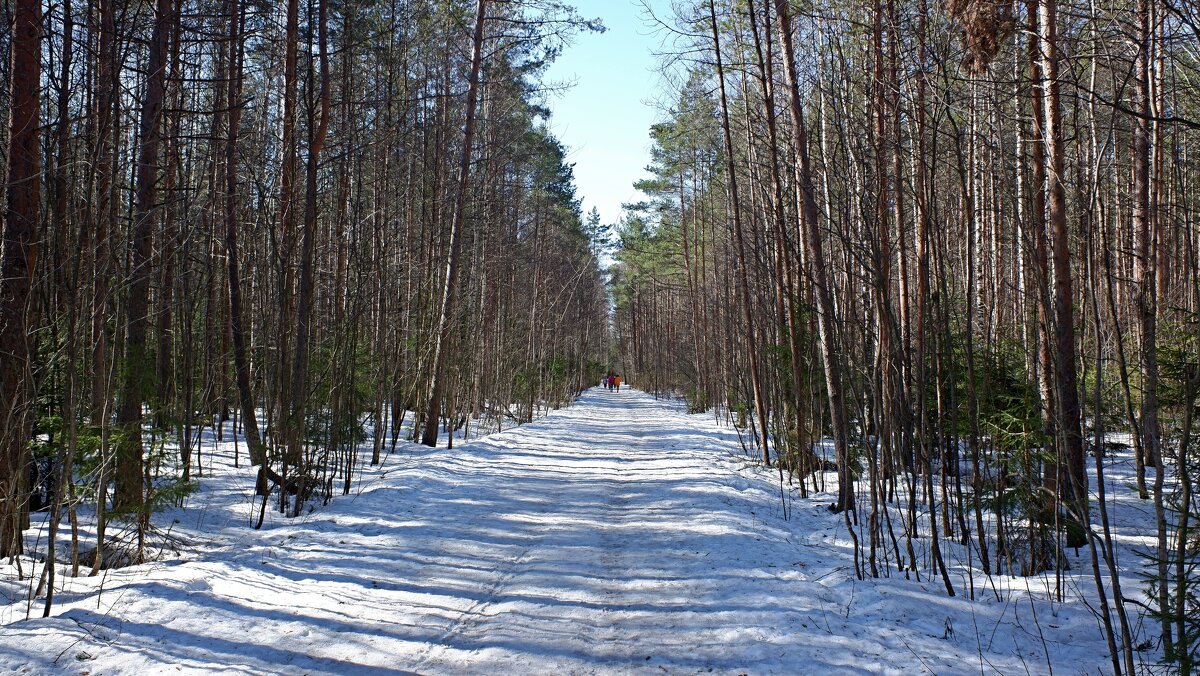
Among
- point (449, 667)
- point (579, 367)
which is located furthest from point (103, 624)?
point (579, 367)

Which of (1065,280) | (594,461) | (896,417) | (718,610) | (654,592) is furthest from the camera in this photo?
(594,461)

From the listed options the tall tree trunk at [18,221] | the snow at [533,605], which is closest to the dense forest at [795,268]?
the tall tree trunk at [18,221]

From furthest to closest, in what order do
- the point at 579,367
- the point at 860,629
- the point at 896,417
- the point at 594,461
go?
the point at 579,367
the point at 594,461
the point at 896,417
the point at 860,629

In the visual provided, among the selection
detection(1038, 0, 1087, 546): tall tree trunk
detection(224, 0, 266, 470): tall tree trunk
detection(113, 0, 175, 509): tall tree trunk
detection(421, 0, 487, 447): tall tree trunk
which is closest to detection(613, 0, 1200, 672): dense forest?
detection(1038, 0, 1087, 546): tall tree trunk

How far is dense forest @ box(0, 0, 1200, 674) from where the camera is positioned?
434cm

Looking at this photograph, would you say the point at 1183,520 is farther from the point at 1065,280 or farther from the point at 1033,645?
the point at 1065,280

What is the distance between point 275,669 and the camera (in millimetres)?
3561

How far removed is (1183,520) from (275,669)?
4.21 meters

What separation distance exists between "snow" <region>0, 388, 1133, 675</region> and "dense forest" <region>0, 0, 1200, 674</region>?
1.57ft

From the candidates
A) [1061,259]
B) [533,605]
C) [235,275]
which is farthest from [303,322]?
[1061,259]

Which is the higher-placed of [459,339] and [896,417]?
[459,339]

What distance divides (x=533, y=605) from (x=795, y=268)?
643cm

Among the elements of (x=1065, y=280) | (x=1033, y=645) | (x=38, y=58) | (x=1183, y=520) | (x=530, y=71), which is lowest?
(x=1033, y=645)

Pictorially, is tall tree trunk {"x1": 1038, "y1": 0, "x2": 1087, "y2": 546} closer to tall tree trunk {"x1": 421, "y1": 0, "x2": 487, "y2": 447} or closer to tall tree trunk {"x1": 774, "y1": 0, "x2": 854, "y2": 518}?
tall tree trunk {"x1": 774, "y1": 0, "x2": 854, "y2": 518}
